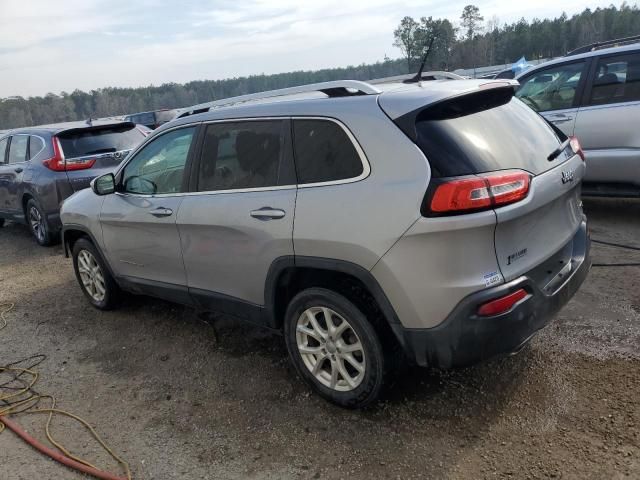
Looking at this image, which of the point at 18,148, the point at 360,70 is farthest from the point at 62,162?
the point at 360,70

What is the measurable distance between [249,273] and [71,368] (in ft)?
5.94

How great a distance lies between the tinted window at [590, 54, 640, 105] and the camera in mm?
5648

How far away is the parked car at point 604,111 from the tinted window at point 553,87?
0.4 inches

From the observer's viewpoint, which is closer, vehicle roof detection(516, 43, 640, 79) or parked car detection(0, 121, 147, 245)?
vehicle roof detection(516, 43, 640, 79)

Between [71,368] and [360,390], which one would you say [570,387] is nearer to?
[360,390]

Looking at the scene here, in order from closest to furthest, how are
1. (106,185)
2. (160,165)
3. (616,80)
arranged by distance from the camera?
1. (160,165)
2. (106,185)
3. (616,80)

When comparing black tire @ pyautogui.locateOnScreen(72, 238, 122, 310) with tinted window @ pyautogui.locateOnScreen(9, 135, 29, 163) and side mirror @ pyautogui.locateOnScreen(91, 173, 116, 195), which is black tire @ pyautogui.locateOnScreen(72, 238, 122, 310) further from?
tinted window @ pyautogui.locateOnScreen(9, 135, 29, 163)

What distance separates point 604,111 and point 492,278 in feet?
14.0

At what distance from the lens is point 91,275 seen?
520 cm

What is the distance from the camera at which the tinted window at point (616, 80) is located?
565 cm

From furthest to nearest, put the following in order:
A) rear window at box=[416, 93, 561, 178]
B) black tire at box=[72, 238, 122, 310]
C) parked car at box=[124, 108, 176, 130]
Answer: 1. parked car at box=[124, 108, 176, 130]
2. black tire at box=[72, 238, 122, 310]
3. rear window at box=[416, 93, 561, 178]

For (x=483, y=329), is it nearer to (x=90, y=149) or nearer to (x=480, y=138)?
(x=480, y=138)

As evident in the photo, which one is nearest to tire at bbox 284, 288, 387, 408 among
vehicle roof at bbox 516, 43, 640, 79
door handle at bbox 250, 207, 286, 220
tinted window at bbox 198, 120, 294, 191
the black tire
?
door handle at bbox 250, 207, 286, 220

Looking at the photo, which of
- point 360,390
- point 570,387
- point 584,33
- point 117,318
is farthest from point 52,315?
point 584,33
